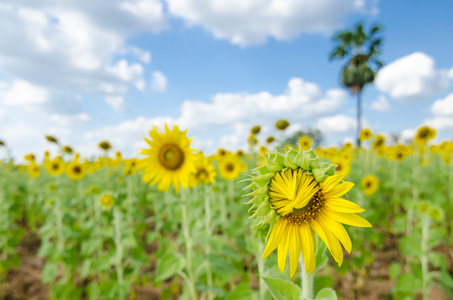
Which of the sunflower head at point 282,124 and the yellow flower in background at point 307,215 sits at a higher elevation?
the sunflower head at point 282,124

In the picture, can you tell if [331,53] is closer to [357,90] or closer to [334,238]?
[357,90]

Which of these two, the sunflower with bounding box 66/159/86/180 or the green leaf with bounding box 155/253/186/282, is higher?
the sunflower with bounding box 66/159/86/180

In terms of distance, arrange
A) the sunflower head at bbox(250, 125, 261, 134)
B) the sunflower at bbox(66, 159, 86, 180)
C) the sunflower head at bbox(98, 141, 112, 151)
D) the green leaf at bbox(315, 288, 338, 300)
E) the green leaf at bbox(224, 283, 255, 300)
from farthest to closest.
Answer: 1. the sunflower head at bbox(98, 141, 112, 151)
2. the sunflower at bbox(66, 159, 86, 180)
3. the sunflower head at bbox(250, 125, 261, 134)
4. the green leaf at bbox(224, 283, 255, 300)
5. the green leaf at bbox(315, 288, 338, 300)

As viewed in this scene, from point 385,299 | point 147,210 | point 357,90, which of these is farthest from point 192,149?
point 357,90

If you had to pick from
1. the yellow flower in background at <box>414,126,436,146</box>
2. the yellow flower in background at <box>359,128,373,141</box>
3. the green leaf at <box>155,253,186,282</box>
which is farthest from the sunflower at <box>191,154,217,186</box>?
the yellow flower in background at <box>414,126,436,146</box>

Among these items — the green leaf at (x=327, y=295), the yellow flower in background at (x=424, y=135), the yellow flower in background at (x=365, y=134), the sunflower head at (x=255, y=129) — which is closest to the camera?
the green leaf at (x=327, y=295)

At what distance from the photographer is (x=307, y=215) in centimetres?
105

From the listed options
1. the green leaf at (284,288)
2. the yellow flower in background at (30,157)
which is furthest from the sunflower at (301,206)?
the yellow flower in background at (30,157)

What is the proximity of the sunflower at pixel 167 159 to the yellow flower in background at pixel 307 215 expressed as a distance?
184cm

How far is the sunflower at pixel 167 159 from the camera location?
9.23 feet

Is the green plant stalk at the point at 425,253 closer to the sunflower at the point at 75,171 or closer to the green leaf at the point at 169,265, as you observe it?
the green leaf at the point at 169,265

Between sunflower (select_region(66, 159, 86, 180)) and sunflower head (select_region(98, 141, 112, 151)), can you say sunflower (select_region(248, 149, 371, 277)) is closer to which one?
sunflower (select_region(66, 159, 86, 180))

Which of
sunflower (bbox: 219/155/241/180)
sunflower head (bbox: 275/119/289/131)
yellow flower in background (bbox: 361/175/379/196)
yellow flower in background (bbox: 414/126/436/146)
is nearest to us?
sunflower head (bbox: 275/119/289/131)

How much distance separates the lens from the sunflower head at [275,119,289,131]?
3256 millimetres
